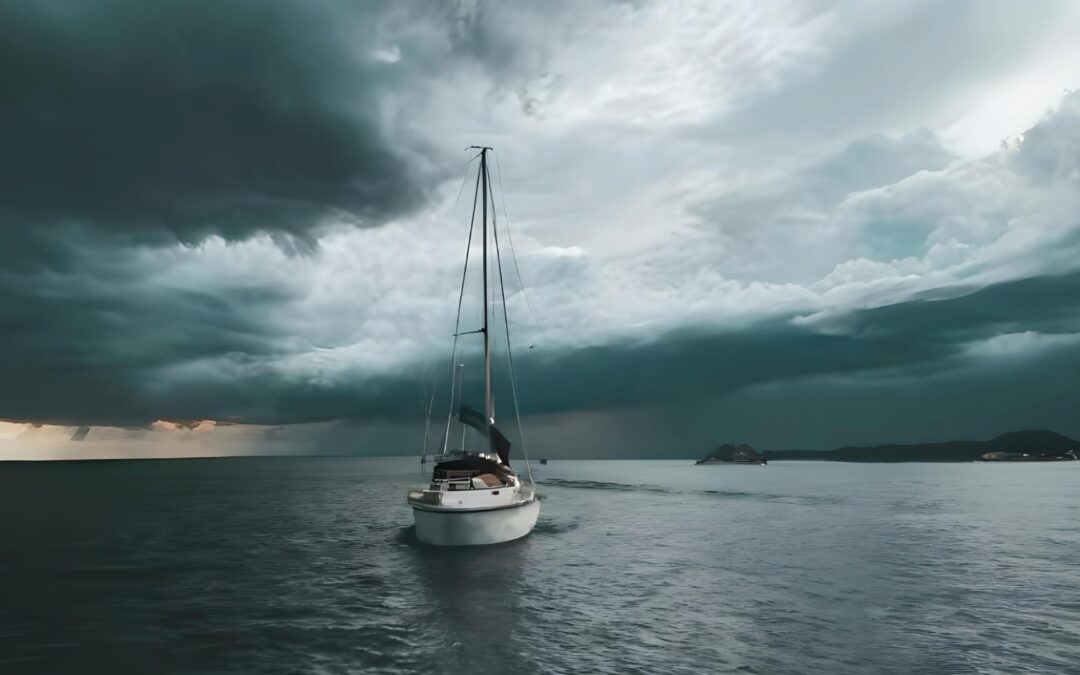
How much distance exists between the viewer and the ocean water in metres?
19.9

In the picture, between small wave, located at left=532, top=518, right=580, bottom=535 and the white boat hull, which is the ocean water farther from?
the white boat hull

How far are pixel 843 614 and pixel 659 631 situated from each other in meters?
8.02

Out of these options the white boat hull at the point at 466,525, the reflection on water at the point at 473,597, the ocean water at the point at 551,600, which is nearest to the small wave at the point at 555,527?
the ocean water at the point at 551,600

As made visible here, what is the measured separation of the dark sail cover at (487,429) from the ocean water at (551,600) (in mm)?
6408

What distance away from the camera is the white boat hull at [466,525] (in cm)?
3778

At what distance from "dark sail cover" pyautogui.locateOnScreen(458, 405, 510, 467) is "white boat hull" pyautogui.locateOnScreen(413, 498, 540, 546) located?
6364 mm

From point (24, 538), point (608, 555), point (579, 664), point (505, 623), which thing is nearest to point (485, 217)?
point (608, 555)

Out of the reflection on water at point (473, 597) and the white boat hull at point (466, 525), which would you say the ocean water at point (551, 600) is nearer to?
the reflection on water at point (473, 597)

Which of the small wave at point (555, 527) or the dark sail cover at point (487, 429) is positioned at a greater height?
the dark sail cover at point (487, 429)

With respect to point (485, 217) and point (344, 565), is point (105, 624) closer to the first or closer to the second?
point (344, 565)

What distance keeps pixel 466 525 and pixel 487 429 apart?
386 inches

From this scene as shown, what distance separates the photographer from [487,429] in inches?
1848

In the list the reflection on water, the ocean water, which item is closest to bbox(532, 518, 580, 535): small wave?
the ocean water

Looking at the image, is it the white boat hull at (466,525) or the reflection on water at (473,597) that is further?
the white boat hull at (466,525)
